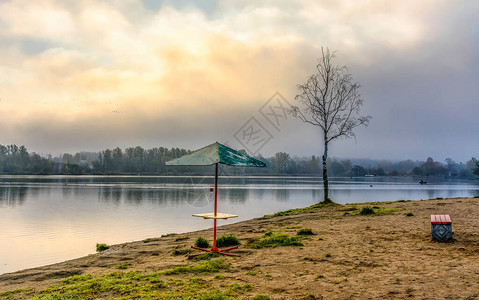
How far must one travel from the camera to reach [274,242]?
13.4 metres

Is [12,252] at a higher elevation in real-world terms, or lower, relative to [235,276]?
lower

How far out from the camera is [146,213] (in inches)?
1422

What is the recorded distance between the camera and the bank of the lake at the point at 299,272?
26.0ft

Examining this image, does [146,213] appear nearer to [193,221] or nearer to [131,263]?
[193,221]

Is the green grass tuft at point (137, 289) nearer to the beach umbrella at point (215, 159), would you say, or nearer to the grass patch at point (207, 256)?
the grass patch at point (207, 256)

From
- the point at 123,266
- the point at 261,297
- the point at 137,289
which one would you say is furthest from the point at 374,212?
the point at 137,289

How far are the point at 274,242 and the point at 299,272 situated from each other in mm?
3967

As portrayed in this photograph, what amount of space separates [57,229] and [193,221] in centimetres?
992

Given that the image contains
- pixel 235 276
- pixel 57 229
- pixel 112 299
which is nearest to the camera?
pixel 112 299

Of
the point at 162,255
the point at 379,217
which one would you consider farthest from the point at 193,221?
the point at 162,255

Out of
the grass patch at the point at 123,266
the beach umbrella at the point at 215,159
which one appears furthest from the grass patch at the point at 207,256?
the grass patch at the point at 123,266

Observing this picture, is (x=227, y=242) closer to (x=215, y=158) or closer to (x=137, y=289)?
(x=215, y=158)

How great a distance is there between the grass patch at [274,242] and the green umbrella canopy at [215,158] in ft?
8.98

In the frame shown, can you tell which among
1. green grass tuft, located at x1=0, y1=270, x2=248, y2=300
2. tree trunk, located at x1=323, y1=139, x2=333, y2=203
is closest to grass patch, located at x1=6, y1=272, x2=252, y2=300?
green grass tuft, located at x1=0, y1=270, x2=248, y2=300
